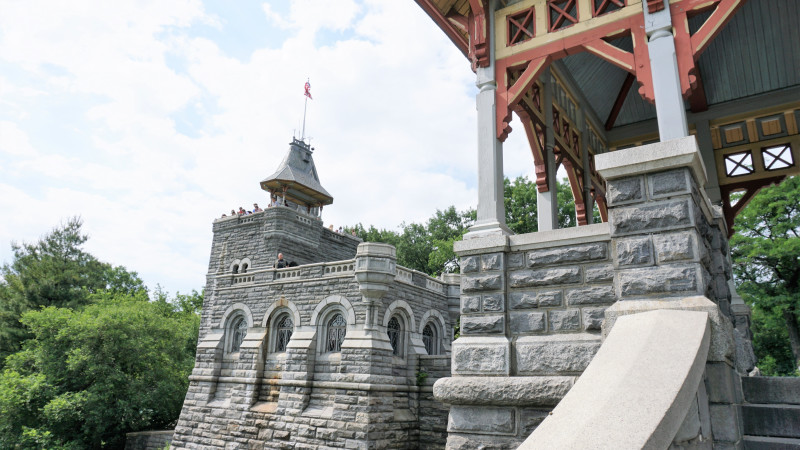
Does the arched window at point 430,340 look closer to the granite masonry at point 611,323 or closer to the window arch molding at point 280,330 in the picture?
the window arch molding at point 280,330

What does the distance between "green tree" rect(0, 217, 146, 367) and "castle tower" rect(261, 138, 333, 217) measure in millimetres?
12357

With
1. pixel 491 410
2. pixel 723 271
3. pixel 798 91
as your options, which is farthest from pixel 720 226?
pixel 798 91

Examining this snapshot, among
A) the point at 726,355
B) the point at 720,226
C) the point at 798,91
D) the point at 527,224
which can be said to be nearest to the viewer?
the point at 726,355

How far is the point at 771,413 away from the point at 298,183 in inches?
980

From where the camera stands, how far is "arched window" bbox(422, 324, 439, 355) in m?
18.0

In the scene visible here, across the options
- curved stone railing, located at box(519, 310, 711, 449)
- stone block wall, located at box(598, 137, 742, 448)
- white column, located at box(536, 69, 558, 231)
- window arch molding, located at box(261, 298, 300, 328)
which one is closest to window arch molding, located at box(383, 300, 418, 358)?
window arch molding, located at box(261, 298, 300, 328)

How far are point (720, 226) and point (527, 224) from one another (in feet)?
69.8

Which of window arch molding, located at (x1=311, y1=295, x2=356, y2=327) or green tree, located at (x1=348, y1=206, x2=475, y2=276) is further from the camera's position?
green tree, located at (x1=348, y1=206, x2=475, y2=276)

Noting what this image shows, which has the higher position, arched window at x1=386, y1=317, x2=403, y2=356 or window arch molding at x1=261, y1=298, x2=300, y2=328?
window arch molding at x1=261, y1=298, x2=300, y2=328

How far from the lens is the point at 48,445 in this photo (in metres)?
19.7

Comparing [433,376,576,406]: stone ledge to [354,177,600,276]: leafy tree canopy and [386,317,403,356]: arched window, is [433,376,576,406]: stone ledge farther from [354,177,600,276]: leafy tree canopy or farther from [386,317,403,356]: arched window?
[354,177,600,276]: leafy tree canopy

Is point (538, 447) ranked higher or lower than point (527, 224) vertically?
lower

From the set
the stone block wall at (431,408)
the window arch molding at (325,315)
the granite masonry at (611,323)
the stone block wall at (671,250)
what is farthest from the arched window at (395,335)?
the stone block wall at (671,250)

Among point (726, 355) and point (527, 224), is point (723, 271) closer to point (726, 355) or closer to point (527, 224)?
point (726, 355)
